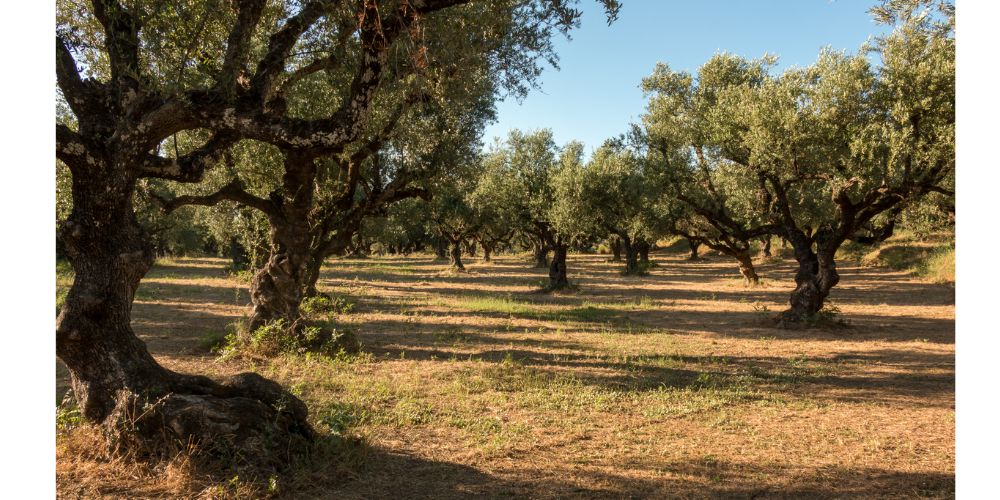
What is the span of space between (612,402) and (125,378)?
24.4 ft

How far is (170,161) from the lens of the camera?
7691 millimetres

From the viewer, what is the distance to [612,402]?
33.3 feet

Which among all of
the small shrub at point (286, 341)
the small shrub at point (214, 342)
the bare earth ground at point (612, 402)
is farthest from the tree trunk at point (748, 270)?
the small shrub at point (214, 342)

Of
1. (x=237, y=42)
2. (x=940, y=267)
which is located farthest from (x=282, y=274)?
(x=940, y=267)

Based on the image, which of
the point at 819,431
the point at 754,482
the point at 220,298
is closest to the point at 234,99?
the point at 754,482

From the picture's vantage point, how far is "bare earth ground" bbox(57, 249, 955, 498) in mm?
6676

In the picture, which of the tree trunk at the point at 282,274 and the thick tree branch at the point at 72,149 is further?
the tree trunk at the point at 282,274

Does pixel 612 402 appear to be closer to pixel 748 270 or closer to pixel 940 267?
pixel 748 270

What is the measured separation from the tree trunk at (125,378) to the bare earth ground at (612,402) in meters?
0.60

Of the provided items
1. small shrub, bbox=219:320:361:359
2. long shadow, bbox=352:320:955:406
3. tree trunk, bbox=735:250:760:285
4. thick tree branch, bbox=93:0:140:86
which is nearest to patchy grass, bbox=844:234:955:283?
tree trunk, bbox=735:250:760:285

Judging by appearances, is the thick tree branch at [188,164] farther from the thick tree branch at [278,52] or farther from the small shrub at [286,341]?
the small shrub at [286,341]

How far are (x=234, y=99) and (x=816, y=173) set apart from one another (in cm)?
1717

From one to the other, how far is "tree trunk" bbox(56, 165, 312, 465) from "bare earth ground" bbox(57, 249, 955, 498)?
0.60m

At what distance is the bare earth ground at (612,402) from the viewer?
21.9ft
